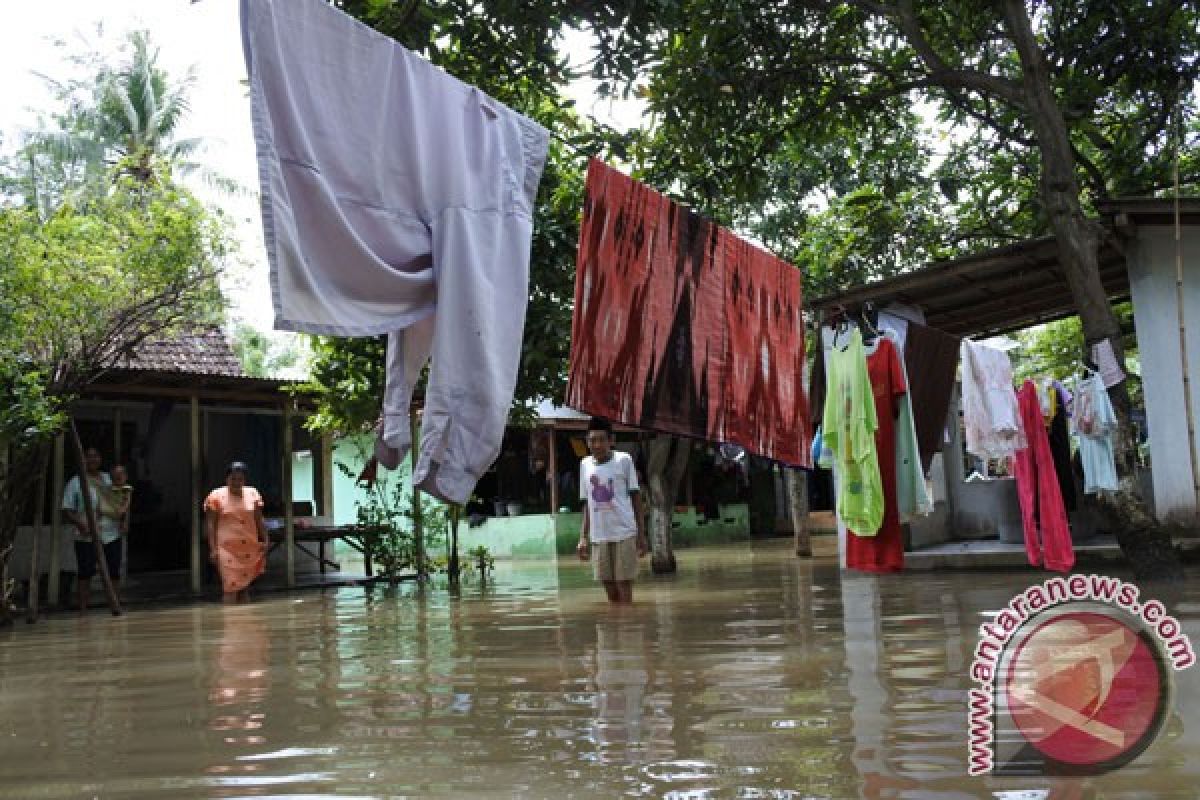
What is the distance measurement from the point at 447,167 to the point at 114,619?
7.69 metres

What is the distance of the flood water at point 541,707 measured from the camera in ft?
10.9

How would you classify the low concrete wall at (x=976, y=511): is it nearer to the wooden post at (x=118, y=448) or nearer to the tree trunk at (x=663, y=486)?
the tree trunk at (x=663, y=486)

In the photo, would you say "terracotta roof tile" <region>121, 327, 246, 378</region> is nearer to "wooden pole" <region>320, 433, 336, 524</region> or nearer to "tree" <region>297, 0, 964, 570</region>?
"tree" <region>297, 0, 964, 570</region>

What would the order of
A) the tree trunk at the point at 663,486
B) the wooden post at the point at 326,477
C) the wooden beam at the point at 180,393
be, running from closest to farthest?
the wooden beam at the point at 180,393, the tree trunk at the point at 663,486, the wooden post at the point at 326,477

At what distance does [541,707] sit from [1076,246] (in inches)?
245

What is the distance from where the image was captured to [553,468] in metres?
19.6

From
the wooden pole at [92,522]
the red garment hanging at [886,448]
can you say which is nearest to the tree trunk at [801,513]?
the red garment hanging at [886,448]

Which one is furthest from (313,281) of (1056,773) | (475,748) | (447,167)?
(1056,773)

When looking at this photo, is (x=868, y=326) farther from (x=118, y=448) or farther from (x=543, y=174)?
(x=118, y=448)

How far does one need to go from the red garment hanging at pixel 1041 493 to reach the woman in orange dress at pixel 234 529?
7.76 metres

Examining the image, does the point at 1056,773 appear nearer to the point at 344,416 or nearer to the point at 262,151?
the point at 262,151

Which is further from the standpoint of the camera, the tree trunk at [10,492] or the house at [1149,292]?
the tree trunk at [10,492]

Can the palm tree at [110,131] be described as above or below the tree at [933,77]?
above

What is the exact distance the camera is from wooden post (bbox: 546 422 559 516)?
19406 mm
